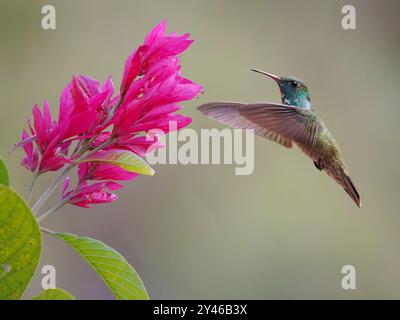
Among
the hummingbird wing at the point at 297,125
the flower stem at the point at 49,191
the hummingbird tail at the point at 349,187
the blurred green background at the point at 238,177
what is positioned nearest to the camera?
the flower stem at the point at 49,191

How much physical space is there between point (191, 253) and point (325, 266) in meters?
0.66

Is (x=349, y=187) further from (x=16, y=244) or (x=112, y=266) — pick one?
(x=16, y=244)

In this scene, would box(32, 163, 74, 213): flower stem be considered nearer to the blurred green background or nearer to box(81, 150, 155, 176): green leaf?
box(81, 150, 155, 176): green leaf

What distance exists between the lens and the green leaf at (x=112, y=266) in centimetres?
84

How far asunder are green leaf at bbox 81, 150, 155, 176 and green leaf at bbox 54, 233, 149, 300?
3.8 inches

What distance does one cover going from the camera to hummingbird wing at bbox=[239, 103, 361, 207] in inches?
61.6

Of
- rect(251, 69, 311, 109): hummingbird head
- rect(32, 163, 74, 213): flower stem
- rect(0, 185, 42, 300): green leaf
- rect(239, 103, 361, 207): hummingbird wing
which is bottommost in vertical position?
rect(0, 185, 42, 300): green leaf

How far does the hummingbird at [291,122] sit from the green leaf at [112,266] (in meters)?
0.72

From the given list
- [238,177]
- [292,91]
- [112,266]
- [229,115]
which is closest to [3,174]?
[112,266]

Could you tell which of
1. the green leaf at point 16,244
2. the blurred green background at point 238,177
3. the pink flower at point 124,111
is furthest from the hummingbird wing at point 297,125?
Result: the blurred green background at point 238,177

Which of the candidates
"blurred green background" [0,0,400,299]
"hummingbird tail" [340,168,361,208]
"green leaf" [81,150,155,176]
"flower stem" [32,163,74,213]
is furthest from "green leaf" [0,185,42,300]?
"blurred green background" [0,0,400,299]

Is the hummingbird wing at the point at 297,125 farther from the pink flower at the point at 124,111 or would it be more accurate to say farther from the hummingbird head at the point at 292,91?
the pink flower at the point at 124,111

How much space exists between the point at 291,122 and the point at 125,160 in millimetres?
886

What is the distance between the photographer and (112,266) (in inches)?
33.8
